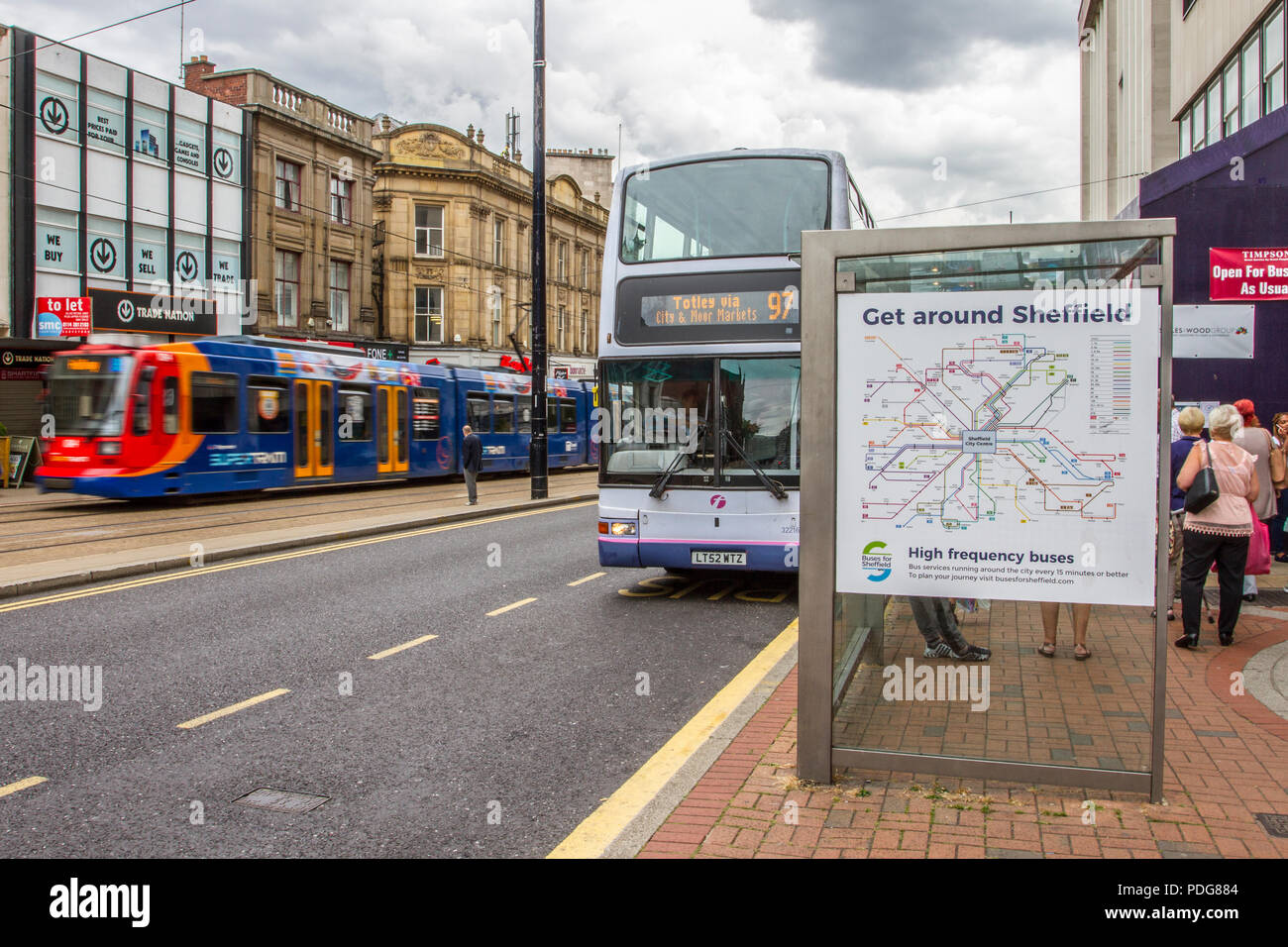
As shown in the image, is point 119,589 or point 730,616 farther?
point 119,589

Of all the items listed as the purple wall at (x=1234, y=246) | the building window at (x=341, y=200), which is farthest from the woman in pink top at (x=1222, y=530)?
the building window at (x=341, y=200)

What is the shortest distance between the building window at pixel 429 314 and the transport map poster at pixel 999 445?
4019 cm

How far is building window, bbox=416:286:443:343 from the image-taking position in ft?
Result: 140

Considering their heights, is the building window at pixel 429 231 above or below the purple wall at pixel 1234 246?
above

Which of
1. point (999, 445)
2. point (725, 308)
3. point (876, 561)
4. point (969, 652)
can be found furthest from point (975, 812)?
point (725, 308)

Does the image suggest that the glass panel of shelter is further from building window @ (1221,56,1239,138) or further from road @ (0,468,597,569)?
building window @ (1221,56,1239,138)

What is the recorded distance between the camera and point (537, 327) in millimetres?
21219

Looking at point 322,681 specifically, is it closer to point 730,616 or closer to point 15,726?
point 15,726

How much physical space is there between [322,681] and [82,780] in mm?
1893

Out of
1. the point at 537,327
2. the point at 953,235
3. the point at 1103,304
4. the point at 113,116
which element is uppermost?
the point at 113,116

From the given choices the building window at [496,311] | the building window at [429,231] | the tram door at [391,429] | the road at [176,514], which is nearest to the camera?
the road at [176,514]

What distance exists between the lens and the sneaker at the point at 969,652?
539 cm

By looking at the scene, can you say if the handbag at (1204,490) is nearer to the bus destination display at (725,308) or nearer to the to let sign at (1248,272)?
the bus destination display at (725,308)
